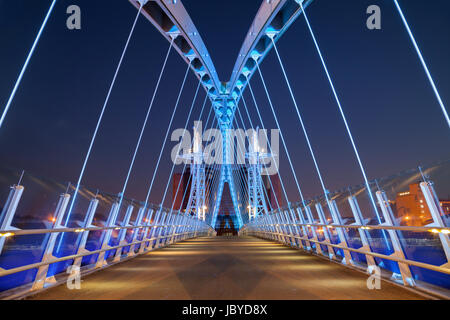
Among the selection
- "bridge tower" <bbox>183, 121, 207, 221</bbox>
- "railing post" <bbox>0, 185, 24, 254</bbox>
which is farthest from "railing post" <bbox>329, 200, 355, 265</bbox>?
"bridge tower" <bbox>183, 121, 207, 221</bbox>

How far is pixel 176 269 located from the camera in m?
6.89

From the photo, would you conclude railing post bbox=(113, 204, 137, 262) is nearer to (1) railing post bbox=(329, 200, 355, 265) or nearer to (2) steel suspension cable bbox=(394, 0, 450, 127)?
(1) railing post bbox=(329, 200, 355, 265)

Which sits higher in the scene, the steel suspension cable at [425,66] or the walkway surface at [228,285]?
the steel suspension cable at [425,66]

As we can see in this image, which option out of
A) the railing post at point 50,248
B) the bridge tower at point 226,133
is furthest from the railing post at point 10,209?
the bridge tower at point 226,133

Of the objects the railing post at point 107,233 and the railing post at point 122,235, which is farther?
the railing post at point 122,235

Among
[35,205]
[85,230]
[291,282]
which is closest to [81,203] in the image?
[85,230]

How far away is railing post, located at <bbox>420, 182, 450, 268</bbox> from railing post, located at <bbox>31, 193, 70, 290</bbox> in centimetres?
462

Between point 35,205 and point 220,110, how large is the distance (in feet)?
102

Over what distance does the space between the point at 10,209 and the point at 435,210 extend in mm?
4815

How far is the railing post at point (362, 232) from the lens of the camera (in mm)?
5855

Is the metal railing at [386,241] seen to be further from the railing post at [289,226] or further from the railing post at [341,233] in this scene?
the railing post at [289,226]

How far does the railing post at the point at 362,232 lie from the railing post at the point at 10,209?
16.8 feet

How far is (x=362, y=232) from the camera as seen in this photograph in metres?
6.16

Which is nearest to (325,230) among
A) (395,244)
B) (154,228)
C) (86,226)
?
(395,244)
